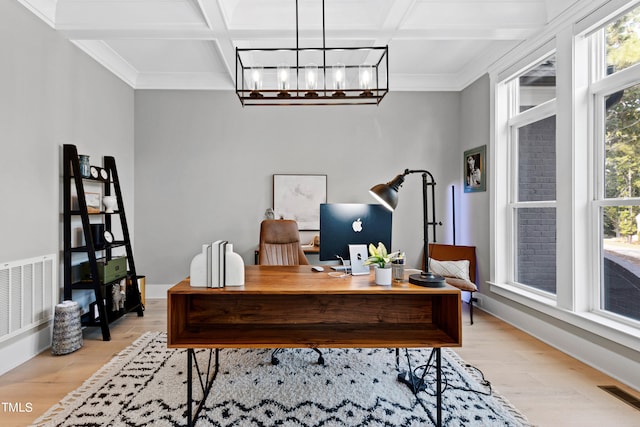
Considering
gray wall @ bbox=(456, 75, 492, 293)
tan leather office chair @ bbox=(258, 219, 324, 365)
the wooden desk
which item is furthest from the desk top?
gray wall @ bbox=(456, 75, 492, 293)

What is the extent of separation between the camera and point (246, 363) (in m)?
2.46

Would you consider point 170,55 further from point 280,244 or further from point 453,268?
point 453,268

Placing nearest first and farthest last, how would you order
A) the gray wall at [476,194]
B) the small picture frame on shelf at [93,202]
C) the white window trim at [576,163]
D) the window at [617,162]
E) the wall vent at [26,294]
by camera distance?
the window at [617,162], the wall vent at [26,294], the white window trim at [576,163], the small picture frame on shelf at [93,202], the gray wall at [476,194]

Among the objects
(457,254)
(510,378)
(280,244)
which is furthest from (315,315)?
(457,254)

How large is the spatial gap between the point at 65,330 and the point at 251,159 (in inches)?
99.2

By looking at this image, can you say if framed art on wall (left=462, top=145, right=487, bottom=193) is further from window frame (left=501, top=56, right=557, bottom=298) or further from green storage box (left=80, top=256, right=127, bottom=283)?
green storage box (left=80, top=256, right=127, bottom=283)

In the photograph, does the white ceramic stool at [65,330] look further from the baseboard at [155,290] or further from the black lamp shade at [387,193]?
the black lamp shade at [387,193]

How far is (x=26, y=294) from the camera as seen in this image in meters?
2.57

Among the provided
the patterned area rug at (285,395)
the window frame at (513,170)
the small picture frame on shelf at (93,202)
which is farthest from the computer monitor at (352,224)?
the small picture frame on shelf at (93,202)

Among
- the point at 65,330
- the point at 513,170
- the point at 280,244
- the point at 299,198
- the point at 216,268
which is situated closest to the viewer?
the point at 216,268

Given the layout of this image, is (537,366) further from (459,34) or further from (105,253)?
(105,253)

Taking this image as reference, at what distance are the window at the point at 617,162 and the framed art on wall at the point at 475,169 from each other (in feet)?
4.20

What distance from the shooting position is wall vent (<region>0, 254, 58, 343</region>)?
2.38 m

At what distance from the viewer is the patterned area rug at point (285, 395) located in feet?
5.93
